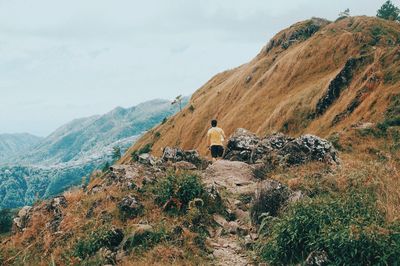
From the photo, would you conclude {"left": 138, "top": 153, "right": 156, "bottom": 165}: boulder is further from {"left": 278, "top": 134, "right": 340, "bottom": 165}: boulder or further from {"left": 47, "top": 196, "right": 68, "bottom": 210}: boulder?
{"left": 278, "top": 134, "right": 340, "bottom": 165}: boulder

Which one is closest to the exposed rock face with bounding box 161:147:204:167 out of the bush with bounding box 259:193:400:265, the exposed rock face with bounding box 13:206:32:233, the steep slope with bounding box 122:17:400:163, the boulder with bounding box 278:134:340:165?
the boulder with bounding box 278:134:340:165

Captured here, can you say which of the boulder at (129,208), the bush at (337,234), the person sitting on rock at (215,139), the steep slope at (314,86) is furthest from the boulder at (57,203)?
the steep slope at (314,86)

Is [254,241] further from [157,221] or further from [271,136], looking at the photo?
[271,136]

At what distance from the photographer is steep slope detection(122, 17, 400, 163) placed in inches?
1560

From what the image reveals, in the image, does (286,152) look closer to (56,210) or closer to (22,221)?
(56,210)

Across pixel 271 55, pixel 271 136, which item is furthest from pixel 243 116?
pixel 271 136

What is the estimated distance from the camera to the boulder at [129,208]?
40.5 ft

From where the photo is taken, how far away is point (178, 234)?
35.7 feet

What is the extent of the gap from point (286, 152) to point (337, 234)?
10289 millimetres

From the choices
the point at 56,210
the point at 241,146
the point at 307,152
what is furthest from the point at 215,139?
the point at 56,210

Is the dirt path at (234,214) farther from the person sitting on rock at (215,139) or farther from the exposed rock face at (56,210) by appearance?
the exposed rock face at (56,210)

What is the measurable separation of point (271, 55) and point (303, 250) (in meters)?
98.2

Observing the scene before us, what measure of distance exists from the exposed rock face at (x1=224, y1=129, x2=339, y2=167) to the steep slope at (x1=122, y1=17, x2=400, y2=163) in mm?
12301

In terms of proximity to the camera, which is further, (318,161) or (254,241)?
(318,161)
